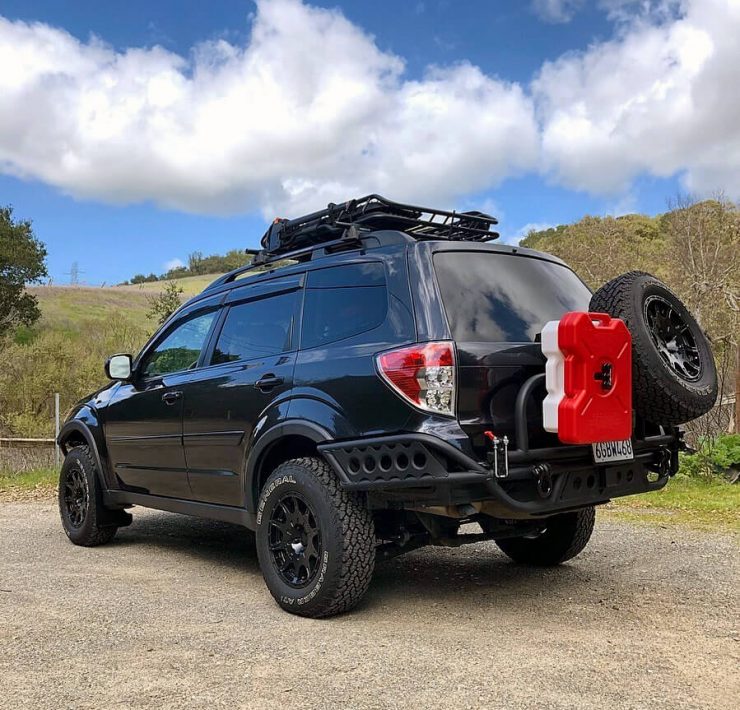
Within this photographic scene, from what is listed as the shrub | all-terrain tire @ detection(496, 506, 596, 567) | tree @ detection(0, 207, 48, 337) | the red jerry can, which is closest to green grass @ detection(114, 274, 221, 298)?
tree @ detection(0, 207, 48, 337)

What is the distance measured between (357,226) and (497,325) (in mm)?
1158

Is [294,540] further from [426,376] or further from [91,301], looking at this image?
[91,301]

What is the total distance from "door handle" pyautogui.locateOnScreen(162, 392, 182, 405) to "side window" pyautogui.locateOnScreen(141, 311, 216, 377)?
0.20 m

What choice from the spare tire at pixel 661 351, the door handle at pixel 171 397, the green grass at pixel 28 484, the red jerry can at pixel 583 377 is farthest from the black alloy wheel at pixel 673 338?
the green grass at pixel 28 484

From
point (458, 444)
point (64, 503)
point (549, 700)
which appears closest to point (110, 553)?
point (64, 503)

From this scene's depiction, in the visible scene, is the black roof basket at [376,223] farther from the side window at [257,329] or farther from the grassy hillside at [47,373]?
the grassy hillside at [47,373]

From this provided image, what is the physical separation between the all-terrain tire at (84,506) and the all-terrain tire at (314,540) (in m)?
2.32

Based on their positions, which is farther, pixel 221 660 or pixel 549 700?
pixel 221 660

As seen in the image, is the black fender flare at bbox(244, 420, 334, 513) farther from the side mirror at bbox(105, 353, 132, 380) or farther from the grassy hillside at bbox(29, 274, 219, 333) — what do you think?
the grassy hillside at bbox(29, 274, 219, 333)

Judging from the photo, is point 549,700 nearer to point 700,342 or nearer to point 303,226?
point 700,342

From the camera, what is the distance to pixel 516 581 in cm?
481

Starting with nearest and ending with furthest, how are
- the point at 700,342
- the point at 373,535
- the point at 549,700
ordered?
the point at 549,700
the point at 373,535
the point at 700,342

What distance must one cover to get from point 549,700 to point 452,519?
1237 mm

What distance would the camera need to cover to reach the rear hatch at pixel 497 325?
3541mm
